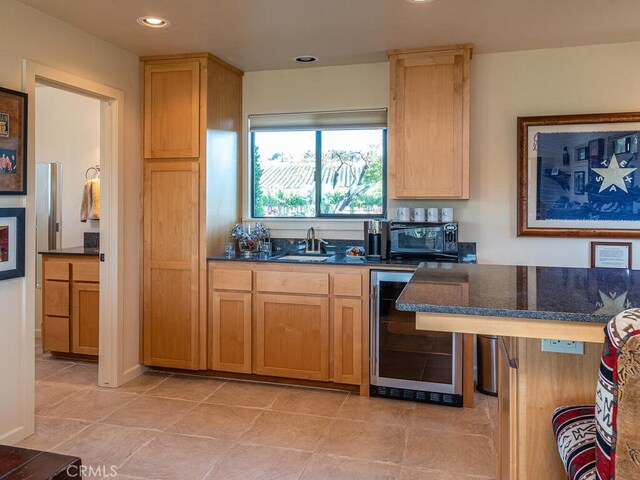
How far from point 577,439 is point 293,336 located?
2.36 metres

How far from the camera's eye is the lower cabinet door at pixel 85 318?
3947mm

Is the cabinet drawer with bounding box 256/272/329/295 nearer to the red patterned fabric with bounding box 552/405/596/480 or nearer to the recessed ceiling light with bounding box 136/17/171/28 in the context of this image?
the recessed ceiling light with bounding box 136/17/171/28

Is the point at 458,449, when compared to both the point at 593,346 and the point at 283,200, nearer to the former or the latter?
the point at 593,346

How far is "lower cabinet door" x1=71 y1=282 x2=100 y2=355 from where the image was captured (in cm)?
395

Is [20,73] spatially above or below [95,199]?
above

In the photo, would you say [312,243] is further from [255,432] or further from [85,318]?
[85,318]

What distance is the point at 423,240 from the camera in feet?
11.2

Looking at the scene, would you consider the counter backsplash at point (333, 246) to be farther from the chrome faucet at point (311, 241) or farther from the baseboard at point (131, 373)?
the baseboard at point (131, 373)

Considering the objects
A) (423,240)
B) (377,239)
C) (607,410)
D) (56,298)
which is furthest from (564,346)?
(56,298)

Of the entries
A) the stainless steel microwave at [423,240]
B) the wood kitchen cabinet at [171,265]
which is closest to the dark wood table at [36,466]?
the wood kitchen cabinet at [171,265]

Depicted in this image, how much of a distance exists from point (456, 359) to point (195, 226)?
6.77 feet

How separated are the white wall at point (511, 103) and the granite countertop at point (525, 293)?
59.1 inches

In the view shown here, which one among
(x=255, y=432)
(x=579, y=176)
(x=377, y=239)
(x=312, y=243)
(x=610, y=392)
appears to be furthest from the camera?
(x=312, y=243)
